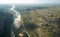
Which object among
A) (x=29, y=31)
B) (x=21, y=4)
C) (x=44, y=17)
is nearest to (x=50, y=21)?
(x=44, y=17)

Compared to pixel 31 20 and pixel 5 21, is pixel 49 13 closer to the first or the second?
pixel 31 20

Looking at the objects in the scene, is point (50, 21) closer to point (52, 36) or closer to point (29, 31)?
point (52, 36)

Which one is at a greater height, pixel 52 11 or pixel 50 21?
pixel 52 11

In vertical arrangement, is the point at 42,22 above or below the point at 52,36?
above

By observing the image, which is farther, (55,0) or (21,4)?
(55,0)

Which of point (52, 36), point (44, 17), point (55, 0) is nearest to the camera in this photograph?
point (52, 36)

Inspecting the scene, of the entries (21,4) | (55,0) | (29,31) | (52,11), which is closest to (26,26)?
(29,31)

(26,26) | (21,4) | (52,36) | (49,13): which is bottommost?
(52,36)

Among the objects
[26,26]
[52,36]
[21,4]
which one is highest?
[21,4]

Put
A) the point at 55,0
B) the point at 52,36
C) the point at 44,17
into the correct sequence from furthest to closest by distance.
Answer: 1. the point at 55,0
2. the point at 44,17
3. the point at 52,36
